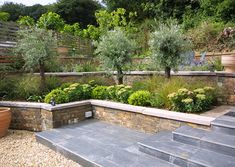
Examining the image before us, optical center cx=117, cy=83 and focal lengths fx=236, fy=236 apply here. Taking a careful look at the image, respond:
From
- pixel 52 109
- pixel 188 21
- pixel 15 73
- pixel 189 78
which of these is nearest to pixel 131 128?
pixel 52 109

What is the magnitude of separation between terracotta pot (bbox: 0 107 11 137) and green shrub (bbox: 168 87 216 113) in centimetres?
332

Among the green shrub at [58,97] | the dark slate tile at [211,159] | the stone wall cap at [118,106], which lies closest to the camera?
the dark slate tile at [211,159]

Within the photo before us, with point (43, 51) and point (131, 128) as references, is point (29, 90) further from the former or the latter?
point (131, 128)

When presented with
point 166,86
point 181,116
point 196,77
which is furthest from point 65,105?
point 196,77

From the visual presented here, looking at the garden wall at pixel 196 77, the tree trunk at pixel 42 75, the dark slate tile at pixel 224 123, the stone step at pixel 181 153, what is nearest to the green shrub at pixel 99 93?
the garden wall at pixel 196 77

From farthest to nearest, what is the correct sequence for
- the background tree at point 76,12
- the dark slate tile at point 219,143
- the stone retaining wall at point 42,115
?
the background tree at point 76,12
the stone retaining wall at point 42,115
the dark slate tile at point 219,143

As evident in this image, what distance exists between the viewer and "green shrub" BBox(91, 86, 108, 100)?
5694 millimetres

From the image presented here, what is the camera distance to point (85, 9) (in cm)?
2116

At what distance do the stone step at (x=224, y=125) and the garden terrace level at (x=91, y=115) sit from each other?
0.42 meters

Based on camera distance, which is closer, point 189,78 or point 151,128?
point 151,128

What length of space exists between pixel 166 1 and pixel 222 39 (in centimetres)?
568

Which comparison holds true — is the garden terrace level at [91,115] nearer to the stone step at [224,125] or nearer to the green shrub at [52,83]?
the stone step at [224,125]

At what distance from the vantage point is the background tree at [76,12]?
20516 mm

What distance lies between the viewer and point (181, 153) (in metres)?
3.16
